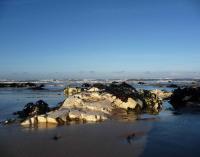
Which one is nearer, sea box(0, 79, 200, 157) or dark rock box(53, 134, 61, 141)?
sea box(0, 79, 200, 157)

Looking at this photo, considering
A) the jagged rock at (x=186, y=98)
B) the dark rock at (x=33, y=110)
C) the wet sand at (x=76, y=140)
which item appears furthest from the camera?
the jagged rock at (x=186, y=98)

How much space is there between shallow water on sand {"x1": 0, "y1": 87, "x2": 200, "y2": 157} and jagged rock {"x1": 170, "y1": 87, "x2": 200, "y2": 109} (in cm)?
666

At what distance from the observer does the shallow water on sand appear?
10.4 meters

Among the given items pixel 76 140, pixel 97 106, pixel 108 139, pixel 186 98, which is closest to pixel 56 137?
pixel 76 140

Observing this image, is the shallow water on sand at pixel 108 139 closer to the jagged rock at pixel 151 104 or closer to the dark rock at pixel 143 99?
the dark rock at pixel 143 99

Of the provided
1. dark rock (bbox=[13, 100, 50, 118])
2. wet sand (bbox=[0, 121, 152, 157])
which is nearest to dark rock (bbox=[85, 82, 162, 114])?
dark rock (bbox=[13, 100, 50, 118])

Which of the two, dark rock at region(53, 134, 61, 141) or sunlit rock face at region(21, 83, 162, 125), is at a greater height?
sunlit rock face at region(21, 83, 162, 125)

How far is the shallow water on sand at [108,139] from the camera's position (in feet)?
34.0

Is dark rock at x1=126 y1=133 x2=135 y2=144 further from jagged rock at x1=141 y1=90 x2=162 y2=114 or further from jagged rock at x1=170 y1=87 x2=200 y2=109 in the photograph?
jagged rock at x1=170 y1=87 x2=200 y2=109

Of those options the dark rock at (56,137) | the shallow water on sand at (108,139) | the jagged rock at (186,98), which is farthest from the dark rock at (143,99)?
the dark rock at (56,137)

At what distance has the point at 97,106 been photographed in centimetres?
1745

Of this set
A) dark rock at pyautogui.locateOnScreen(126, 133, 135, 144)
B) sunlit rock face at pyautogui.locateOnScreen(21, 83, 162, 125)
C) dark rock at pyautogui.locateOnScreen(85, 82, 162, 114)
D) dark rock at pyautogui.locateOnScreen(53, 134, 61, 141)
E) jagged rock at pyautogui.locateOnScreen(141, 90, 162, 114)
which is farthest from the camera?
jagged rock at pyautogui.locateOnScreen(141, 90, 162, 114)

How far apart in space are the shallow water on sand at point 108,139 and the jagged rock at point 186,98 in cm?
666

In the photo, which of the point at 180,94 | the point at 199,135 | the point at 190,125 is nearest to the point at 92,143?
the point at 199,135
